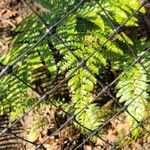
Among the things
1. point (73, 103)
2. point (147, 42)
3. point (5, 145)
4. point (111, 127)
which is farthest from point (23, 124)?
point (147, 42)

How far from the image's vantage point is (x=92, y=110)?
9.94ft

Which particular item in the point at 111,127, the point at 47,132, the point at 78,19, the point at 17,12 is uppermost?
the point at 17,12

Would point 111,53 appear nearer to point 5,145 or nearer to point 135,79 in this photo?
point 135,79

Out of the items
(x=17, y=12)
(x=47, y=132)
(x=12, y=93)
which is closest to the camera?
(x=12, y=93)

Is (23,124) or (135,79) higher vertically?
(23,124)

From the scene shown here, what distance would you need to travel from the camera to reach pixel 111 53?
10.3ft

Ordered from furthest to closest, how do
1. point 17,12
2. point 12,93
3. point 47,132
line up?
point 17,12 < point 47,132 < point 12,93

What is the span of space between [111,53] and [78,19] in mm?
361

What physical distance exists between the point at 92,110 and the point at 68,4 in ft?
2.75

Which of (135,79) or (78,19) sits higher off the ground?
(78,19)

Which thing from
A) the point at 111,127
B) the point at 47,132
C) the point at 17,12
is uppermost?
the point at 17,12

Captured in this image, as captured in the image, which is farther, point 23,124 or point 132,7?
point 23,124

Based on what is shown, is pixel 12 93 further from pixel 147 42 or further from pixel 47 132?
pixel 147 42

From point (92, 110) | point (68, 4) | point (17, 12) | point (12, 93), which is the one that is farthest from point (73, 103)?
point (17, 12)
